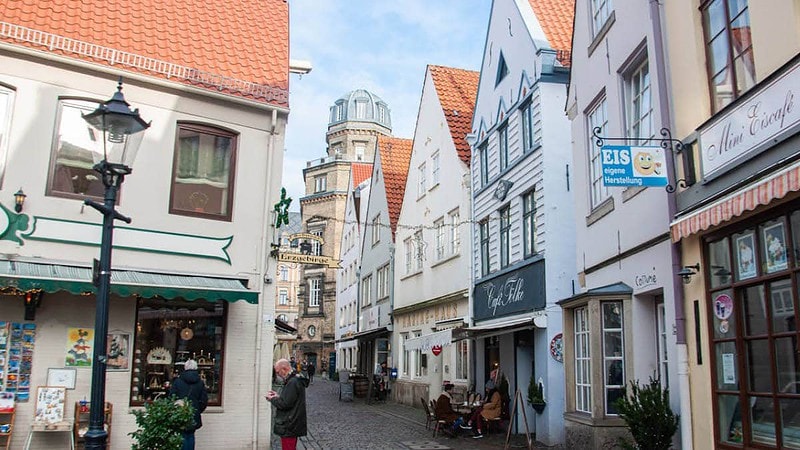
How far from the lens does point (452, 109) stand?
24.1 metres

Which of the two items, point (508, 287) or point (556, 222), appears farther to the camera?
point (508, 287)

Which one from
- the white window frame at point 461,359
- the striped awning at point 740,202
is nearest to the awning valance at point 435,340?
the white window frame at point 461,359

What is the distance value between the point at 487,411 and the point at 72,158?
9.81 metres

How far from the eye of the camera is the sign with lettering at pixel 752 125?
6543 millimetres

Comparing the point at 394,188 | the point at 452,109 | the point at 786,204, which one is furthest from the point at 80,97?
the point at 394,188

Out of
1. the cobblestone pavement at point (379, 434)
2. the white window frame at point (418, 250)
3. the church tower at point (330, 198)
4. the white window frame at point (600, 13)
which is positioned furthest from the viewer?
the church tower at point (330, 198)

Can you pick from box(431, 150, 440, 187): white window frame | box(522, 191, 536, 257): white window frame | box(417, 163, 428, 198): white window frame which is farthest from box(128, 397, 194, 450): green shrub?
box(417, 163, 428, 198): white window frame

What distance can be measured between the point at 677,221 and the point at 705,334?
1.32 meters

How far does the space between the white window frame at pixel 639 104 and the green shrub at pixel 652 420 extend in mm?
3589

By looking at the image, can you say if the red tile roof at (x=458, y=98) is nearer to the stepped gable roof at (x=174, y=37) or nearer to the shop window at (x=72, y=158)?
the stepped gable roof at (x=174, y=37)

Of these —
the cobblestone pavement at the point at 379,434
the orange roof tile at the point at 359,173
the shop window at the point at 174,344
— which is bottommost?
the cobblestone pavement at the point at 379,434

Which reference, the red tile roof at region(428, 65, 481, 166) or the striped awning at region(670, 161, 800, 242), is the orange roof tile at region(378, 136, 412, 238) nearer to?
the red tile roof at region(428, 65, 481, 166)

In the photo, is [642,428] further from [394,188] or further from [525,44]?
[394,188]

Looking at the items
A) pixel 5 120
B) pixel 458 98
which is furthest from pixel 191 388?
pixel 458 98
